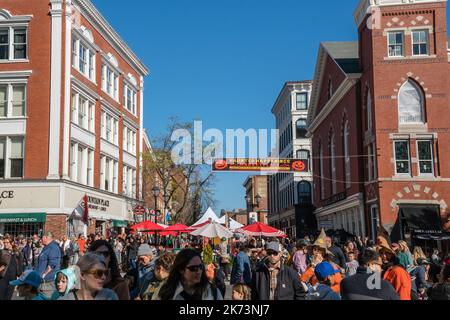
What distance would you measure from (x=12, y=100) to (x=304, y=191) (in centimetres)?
3814

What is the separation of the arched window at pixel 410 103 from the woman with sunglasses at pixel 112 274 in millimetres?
27447

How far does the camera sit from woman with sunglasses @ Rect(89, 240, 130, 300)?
18.1 feet

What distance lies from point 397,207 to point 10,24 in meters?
25.1

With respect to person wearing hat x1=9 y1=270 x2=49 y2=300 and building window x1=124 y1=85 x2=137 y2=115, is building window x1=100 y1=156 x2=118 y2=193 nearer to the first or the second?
building window x1=124 y1=85 x2=137 y2=115

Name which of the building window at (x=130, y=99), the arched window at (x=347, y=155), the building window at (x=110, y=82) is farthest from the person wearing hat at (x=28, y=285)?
the building window at (x=130, y=99)

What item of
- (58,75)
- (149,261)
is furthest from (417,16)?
(149,261)

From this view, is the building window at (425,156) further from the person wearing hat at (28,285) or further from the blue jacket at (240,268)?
the person wearing hat at (28,285)

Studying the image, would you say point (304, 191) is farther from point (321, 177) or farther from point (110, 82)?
point (110, 82)

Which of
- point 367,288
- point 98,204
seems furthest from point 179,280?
point 98,204

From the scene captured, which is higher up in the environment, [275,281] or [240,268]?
[275,281]

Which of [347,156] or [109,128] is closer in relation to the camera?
[347,156]

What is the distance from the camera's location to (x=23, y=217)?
3047cm

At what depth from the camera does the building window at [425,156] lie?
3033 cm

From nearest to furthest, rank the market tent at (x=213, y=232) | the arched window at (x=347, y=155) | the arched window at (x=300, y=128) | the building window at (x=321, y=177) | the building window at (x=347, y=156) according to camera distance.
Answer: the market tent at (x=213, y=232), the building window at (x=347, y=156), the arched window at (x=347, y=155), the building window at (x=321, y=177), the arched window at (x=300, y=128)
